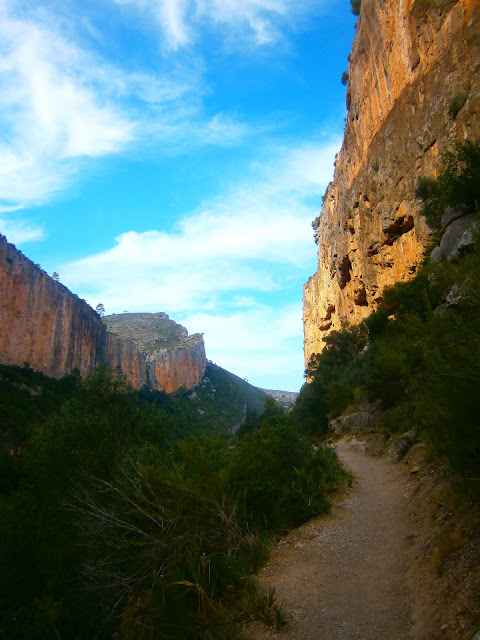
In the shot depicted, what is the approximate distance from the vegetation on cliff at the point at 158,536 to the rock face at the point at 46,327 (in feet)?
113

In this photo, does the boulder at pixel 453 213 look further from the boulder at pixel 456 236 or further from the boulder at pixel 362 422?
the boulder at pixel 362 422

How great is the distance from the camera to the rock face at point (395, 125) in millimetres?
15570

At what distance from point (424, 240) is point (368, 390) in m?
7.86

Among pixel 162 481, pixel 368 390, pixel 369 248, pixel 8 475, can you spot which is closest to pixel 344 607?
pixel 162 481

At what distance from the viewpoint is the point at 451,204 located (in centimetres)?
1211

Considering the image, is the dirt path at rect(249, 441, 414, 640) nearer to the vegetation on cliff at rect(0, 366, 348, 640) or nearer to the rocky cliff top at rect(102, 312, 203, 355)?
the vegetation on cliff at rect(0, 366, 348, 640)

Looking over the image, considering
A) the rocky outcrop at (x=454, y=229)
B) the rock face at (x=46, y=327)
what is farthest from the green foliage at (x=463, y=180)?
the rock face at (x=46, y=327)

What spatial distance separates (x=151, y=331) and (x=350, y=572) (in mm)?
88861

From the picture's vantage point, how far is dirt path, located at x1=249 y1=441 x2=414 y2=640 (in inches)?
152

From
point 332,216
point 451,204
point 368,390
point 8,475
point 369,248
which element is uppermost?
point 332,216

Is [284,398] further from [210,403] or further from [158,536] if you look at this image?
[158,536]

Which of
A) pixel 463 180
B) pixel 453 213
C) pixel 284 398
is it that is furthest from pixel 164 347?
pixel 463 180

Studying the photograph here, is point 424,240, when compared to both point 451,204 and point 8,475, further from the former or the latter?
point 8,475

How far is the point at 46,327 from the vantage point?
44.8 metres
